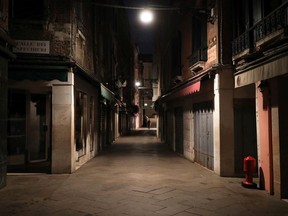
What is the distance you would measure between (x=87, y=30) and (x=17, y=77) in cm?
549

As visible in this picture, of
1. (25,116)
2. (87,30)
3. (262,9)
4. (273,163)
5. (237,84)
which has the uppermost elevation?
(87,30)

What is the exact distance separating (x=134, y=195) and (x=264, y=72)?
4562 mm

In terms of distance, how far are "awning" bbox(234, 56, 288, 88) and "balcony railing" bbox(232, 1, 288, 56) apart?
879mm

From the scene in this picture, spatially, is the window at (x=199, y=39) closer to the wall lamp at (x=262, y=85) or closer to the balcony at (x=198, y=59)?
the balcony at (x=198, y=59)

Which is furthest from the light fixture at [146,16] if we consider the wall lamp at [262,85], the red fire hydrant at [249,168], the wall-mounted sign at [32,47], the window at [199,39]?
the red fire hydrant at [249,168]

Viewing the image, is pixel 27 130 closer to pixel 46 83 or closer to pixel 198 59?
pixel 46 83

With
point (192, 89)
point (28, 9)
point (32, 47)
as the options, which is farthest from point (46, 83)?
point (192, 89)

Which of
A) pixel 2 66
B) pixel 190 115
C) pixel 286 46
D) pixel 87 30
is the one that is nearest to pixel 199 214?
pixel 286 46

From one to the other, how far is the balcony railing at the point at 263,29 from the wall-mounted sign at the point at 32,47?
22.4ft

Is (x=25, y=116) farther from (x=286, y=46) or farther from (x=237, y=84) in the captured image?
(x=286, y=46)

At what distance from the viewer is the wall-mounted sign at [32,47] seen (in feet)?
35.0

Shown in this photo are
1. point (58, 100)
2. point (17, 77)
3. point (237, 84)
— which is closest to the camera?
point (237, 84)

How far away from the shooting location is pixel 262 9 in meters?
8.40

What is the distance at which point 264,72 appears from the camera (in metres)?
7.11
